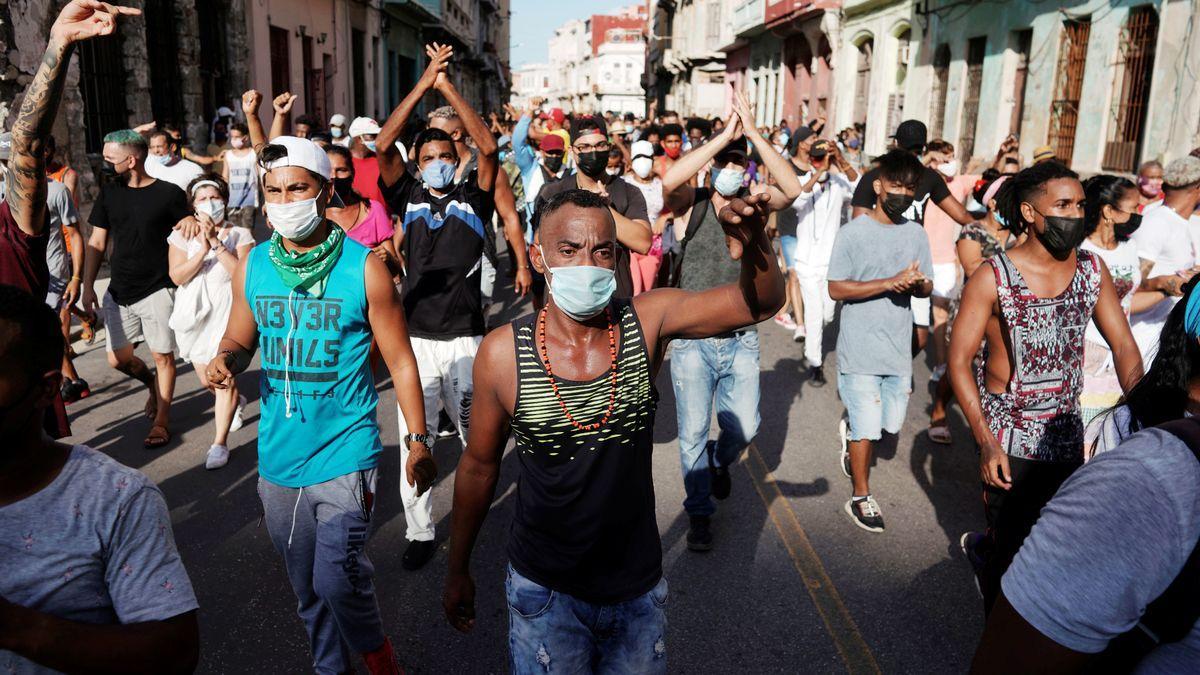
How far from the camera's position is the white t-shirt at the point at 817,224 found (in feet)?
25.4

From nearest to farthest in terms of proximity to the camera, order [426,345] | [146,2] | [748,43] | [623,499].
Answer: [623,499], [426,345], [146,2], [748,43]

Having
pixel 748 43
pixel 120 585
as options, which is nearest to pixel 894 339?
pixel 120 585

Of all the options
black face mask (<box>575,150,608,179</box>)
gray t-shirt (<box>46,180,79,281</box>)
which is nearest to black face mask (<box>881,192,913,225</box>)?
black face mask (<box>575,150,608,179</box>)

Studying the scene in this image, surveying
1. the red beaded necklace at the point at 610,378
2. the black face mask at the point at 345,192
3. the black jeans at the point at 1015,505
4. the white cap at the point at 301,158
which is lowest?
the black jeans at the point at 1015,505

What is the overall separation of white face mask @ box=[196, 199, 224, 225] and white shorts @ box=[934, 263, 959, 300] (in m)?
5.36

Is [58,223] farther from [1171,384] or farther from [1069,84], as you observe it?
[1069,84]

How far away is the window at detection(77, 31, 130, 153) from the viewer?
12.4 meters

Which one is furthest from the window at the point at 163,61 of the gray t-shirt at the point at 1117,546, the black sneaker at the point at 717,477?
the gray t-shirt at the point at 1117,546

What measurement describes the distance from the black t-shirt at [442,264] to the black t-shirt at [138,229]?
6.50ft

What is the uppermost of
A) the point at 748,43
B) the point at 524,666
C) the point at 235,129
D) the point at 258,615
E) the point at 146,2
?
the point at 748,43

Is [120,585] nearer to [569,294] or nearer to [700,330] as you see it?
[569,294]

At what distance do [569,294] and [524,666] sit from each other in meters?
1.00

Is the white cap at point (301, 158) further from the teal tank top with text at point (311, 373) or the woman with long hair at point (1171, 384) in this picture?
the woman with long hair at point (1171, 384)

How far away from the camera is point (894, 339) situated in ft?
15.5
